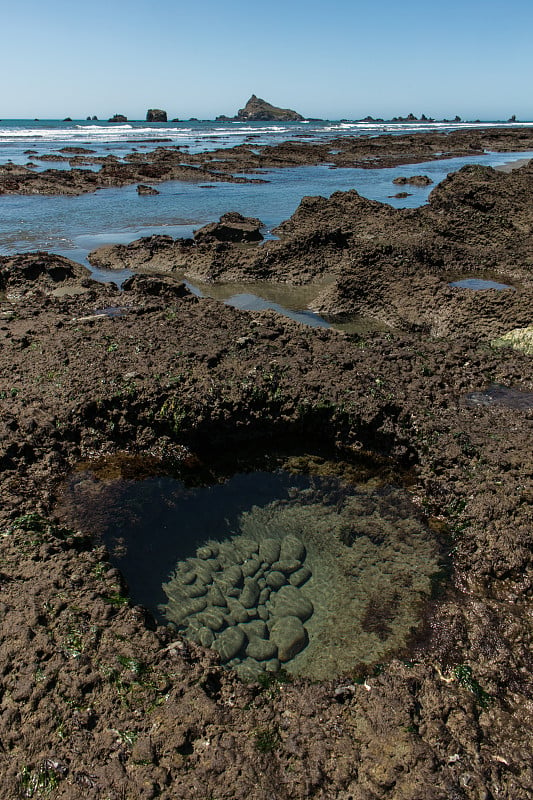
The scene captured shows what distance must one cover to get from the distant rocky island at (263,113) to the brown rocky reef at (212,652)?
178m

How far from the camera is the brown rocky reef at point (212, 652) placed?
2.98 meters

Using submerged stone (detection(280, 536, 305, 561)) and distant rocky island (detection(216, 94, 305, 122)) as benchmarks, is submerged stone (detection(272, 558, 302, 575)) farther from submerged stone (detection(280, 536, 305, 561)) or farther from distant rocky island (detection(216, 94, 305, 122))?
distant rocky island (detection(216, 94, 305, 122))

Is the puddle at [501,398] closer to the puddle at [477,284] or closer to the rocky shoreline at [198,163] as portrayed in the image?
the puddle at [477,284]

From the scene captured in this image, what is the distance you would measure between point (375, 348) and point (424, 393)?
1.45 metres

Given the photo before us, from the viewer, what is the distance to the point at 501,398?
681 centimetres

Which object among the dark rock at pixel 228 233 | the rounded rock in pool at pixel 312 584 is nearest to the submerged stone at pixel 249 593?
the rounded rock in pool at pixel 312 584

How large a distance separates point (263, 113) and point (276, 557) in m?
183

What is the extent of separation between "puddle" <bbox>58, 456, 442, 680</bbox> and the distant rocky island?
18053 cm

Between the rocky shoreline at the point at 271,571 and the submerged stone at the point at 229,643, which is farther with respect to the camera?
the submerged stone at the point at 229,643

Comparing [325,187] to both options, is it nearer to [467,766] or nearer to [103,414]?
[103,414]

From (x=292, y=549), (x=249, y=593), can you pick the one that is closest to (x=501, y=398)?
(x=292, y=549)

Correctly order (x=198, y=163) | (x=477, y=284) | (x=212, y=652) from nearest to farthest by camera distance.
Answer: (x=212, y=652) → (x=477, y=284) → (x=198, y=163)

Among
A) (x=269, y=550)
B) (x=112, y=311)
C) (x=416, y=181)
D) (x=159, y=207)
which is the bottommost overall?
(x=269, y=550)

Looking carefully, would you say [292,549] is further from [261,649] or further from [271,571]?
[261,649]
